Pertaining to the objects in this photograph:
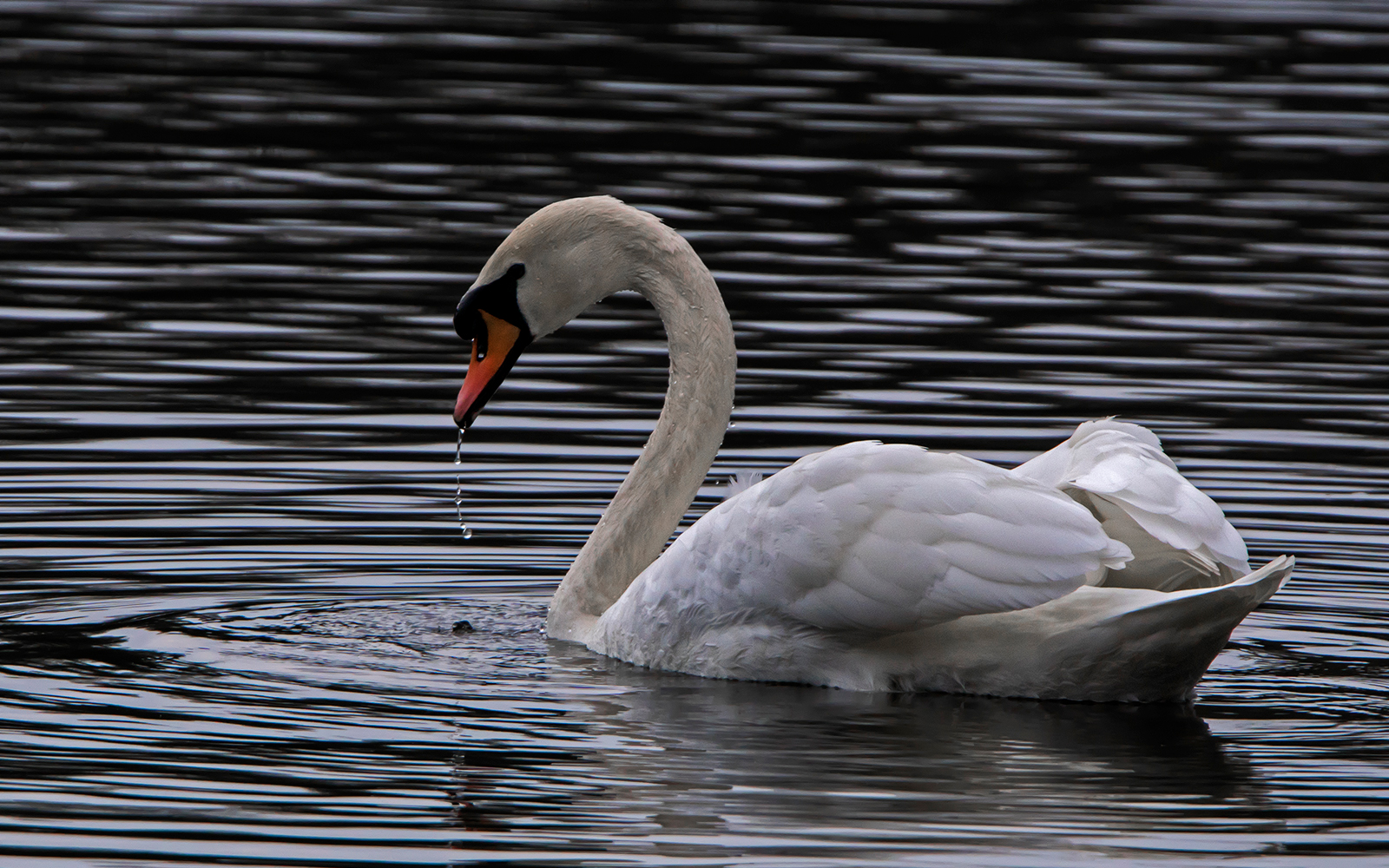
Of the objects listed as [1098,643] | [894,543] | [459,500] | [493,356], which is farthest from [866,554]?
[459,500]

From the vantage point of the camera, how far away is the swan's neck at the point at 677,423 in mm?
9781

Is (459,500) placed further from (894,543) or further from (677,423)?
(894,543)

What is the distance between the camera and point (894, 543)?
7.98 m

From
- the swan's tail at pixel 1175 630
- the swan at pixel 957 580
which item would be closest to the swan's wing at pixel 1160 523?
the swan at pixel 957 580

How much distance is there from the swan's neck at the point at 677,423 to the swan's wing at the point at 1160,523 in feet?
5.10

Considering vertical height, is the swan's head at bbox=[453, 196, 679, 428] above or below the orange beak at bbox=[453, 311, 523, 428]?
above

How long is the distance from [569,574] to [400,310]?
632cm

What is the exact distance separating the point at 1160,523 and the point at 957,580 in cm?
79

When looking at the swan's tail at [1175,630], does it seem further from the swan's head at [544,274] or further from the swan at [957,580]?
the swan's head at [544,274]

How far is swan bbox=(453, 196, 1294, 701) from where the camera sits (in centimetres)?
786

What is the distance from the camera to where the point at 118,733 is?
7.64 metres

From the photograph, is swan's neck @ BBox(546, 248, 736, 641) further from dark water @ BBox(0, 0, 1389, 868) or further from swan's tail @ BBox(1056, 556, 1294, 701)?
swan's tail @ BBox(1056, 556, 1294, 701)

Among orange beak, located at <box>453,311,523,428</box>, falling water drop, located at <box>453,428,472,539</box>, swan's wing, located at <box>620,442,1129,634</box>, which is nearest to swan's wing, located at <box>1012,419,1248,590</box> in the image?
swan's wing, located at <box>620,442,1129,634</box>

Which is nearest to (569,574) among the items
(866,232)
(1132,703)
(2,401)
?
(1132,703)
